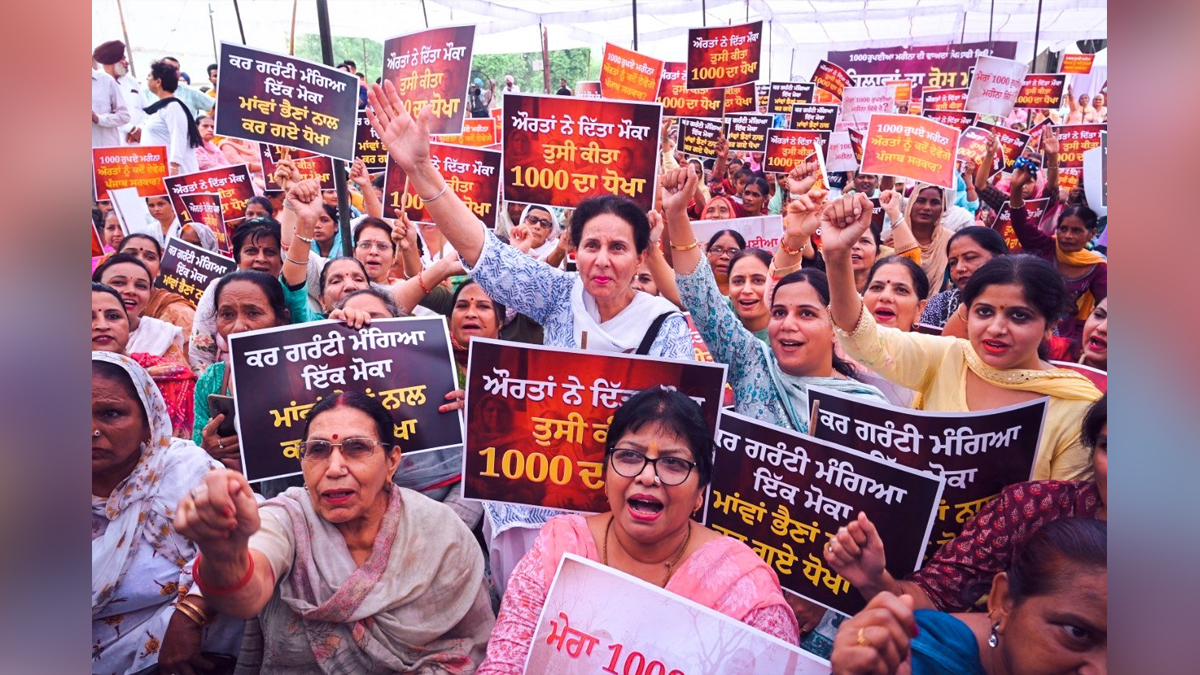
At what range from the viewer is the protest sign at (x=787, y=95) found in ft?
32.9

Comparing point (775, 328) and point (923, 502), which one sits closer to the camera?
point (923, 502)

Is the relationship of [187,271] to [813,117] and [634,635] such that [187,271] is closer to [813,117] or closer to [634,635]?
[634,635]

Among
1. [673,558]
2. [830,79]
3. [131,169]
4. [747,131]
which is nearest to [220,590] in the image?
[673,558]

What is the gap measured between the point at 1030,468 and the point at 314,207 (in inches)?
108

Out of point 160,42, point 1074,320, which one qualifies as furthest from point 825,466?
point 160,42

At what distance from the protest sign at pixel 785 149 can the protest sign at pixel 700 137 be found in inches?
24.2

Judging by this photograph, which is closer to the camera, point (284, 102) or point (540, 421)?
point (540, 421)

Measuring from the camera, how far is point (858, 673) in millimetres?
1672

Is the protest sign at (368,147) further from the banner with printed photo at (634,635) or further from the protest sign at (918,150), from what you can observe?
the banner with printed photo at (634,635)

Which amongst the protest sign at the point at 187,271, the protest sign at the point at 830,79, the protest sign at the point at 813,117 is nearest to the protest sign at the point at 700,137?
the protest sign at the point at 813,117

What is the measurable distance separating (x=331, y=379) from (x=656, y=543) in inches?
49.4

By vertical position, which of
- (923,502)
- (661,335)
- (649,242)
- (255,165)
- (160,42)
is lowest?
(923,502)

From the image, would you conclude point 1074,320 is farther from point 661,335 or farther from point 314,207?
Result: point 314,207

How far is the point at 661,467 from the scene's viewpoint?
2170 mm
